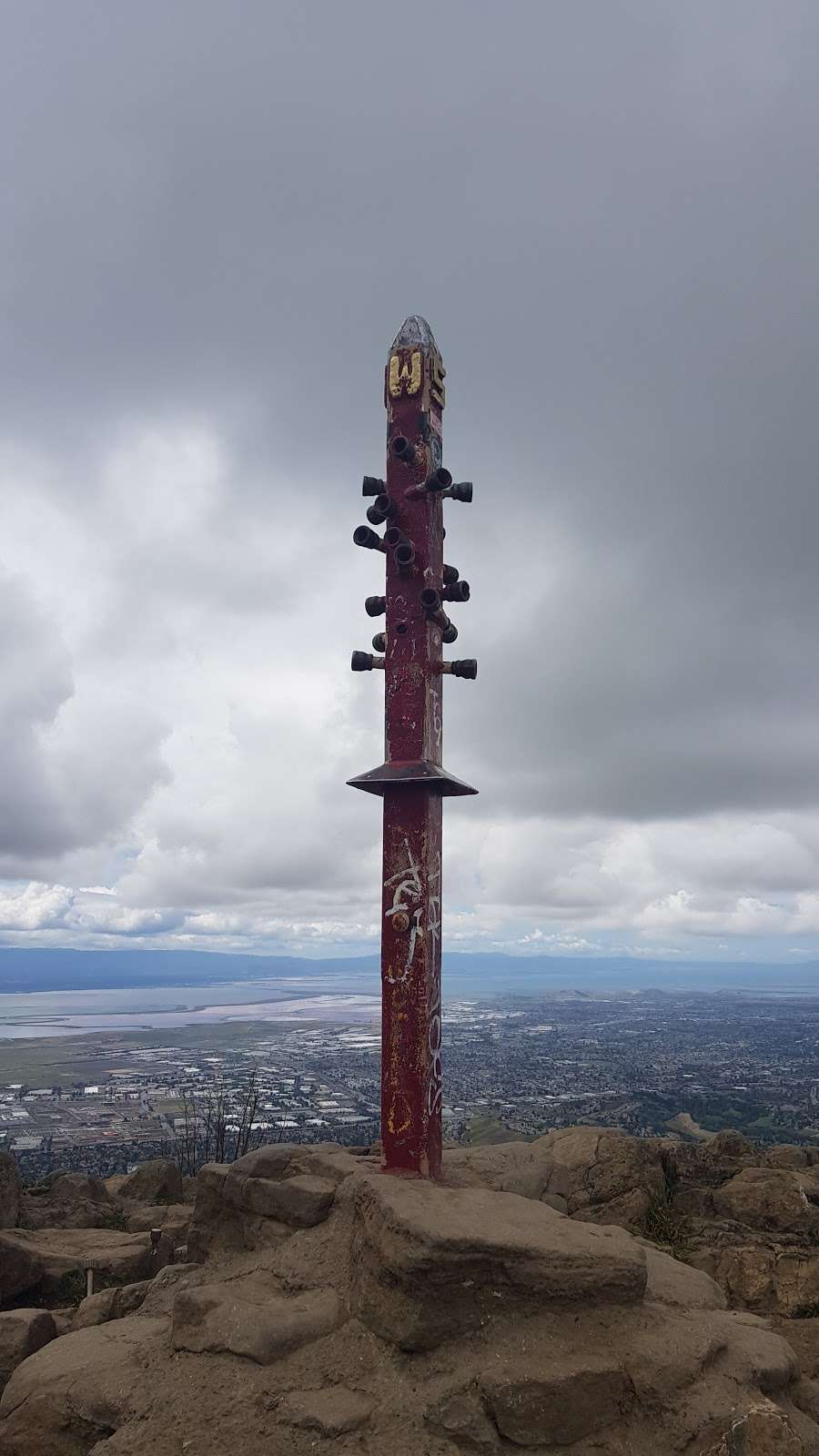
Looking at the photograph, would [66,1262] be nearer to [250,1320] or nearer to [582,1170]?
[250,1320]

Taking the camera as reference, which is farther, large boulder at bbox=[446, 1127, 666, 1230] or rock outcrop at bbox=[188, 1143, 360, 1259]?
large boulder at bbox=[446, 1127, 666, 1230]

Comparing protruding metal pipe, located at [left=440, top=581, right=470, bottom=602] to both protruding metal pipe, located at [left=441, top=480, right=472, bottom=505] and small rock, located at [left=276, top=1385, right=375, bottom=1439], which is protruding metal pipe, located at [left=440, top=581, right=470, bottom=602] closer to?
protruding metal pipe, located at [left=441, top=480, right=472, bottom=505]

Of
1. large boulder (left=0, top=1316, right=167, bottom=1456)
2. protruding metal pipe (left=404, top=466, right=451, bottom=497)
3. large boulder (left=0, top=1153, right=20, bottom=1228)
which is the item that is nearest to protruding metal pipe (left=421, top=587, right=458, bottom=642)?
protruding metal pipe (left=404, top=466, right=451, bottom=497)

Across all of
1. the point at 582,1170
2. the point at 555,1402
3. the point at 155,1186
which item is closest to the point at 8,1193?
the point at 155,1186

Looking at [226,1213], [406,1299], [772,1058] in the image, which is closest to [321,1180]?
[226,1213]

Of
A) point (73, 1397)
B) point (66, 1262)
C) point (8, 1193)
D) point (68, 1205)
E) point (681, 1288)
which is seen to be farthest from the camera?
point (68, 1205)
